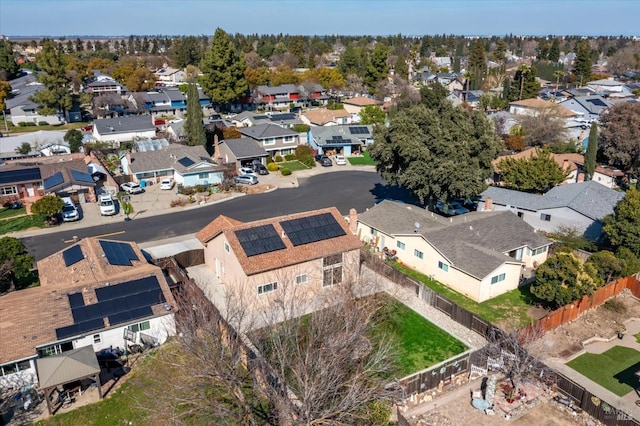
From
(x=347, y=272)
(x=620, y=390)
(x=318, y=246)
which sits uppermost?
(x=318, y=246)

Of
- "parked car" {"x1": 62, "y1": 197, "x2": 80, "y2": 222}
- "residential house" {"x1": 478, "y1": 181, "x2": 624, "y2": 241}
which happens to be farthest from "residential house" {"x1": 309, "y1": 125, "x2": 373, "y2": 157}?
"parked car" {"x1": 62, "y1": 197, "x2": 80, "y2": 222}

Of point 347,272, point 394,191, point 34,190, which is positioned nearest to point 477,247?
point 347,272

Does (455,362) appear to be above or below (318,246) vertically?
below

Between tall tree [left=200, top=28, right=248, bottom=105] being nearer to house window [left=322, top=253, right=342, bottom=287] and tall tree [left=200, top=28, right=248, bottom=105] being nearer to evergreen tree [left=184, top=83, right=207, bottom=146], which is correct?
evergreen tree [left=184, top=83, right=207, bottom=146]

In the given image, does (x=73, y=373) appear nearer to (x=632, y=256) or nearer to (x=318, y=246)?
(x=318, y=246)

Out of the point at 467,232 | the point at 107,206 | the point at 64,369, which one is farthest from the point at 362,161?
the point at 64,369

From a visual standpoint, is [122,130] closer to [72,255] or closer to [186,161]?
[186,161]
